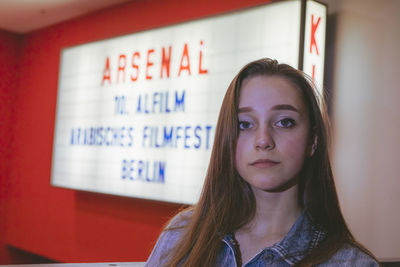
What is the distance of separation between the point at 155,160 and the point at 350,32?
149cm

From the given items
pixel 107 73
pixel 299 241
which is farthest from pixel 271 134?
pixel 107 73

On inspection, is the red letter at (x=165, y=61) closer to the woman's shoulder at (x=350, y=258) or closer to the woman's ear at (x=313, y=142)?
the woman's ear at (x=313, y=142)

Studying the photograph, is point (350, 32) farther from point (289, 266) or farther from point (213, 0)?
point (289, 266)

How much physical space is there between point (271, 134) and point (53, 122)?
425 cm

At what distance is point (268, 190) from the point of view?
1117mm

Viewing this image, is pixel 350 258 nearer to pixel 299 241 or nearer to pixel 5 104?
pixel 299 241

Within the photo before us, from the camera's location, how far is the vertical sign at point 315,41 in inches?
101

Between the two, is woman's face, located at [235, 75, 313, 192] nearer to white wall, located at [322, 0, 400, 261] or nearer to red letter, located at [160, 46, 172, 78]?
white wall, located at [322, 0, 400, 261]

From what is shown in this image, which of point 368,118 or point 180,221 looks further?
point 368,118

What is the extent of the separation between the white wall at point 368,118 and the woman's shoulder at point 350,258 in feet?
4.70

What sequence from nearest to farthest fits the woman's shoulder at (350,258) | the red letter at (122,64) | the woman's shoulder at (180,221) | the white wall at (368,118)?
the woman's shoulder at (350,258), the woman's shoulder at (180,221), the white wall at (368,118), the red letter at (122,64)

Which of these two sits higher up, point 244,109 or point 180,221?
point 244,109

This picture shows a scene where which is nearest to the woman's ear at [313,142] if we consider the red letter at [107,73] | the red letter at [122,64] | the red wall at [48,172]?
the red wall at [48,172]

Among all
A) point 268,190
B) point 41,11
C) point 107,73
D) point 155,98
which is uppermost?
point 41,11
